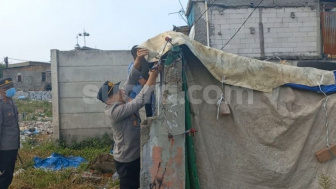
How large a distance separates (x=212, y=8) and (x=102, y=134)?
15.5ft

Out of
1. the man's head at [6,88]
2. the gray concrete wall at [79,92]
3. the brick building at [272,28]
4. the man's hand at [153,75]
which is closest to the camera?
the man's hand at [153,75]

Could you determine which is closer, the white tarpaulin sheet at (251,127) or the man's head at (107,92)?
the white tarpaulin sheet at (251,127)

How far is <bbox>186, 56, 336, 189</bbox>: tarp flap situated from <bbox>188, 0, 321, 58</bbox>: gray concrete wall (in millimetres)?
6253

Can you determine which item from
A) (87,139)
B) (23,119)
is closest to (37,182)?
(87,139)

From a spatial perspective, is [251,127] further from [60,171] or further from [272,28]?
[272,28]

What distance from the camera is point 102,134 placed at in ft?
25.2

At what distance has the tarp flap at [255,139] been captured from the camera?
3.10 metres

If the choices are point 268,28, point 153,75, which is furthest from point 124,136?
point 268,28

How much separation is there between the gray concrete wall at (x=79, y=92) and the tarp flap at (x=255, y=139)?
193 inches

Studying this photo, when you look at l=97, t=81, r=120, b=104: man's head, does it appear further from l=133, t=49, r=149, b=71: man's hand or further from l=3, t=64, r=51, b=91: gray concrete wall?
l=3, t=64, r=51, b=91: gray concrete wall

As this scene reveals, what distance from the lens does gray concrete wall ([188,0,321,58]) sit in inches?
364

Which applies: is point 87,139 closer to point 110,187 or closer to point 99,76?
point 99,76

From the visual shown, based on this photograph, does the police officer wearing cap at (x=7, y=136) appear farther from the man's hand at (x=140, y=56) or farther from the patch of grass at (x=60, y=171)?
the man's hand at (x=140, y=56)

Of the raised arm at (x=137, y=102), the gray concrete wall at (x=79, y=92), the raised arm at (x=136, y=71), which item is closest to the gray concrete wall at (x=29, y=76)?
the gray concrete wall at (x=79, y=92)
